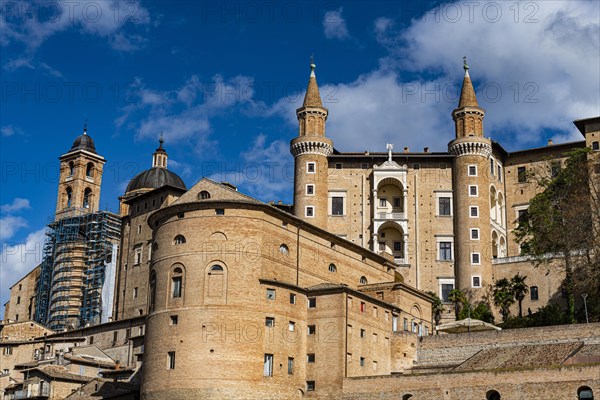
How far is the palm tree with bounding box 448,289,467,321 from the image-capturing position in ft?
244

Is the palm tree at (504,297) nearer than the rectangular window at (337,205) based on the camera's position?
Yes

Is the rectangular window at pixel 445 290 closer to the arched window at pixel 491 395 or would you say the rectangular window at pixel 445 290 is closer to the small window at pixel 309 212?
the small window at pixel 309 212

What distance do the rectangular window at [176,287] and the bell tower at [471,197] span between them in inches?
1272

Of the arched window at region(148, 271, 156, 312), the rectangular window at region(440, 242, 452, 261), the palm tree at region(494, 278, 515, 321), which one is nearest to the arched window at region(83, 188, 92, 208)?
the rectangular window at region(440, 242, 452, 261)

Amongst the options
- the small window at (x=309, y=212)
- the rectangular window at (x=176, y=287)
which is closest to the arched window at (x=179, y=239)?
the rectangular window at (x=176, y=287)

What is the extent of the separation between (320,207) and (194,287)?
30406 mm

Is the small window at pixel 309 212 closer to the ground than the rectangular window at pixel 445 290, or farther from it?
farther from it

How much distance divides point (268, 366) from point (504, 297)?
2769 centimetres

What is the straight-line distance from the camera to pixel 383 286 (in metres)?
62.6

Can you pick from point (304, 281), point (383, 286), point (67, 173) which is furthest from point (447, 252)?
point (67, 173)

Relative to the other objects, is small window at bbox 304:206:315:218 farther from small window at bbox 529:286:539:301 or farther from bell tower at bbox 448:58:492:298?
small window at bbox 529:286:539:301

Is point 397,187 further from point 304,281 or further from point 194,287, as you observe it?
point 194,287

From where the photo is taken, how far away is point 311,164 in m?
81.0

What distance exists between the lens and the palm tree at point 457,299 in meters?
74.3
